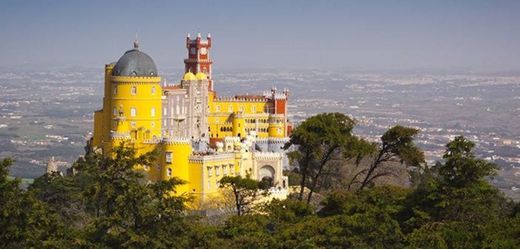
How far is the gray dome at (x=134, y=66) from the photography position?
66.3 metres

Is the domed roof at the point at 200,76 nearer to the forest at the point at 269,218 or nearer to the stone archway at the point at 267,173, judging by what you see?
the stone archway at the point at 267,173

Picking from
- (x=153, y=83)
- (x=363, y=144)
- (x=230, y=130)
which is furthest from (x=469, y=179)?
(x=230, y=130)

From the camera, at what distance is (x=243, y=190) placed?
180ft

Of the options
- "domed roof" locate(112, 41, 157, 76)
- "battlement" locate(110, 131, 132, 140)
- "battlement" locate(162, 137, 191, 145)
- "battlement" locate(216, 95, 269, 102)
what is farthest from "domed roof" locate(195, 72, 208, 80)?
"battlement" locate(162, 137, 191, 145)

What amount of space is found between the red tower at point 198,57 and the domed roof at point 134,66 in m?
17.0

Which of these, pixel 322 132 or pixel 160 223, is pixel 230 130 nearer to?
pixel 322 132

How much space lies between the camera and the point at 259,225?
42719 mm

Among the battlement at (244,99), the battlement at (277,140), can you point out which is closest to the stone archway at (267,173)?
the battlement at (277,140)

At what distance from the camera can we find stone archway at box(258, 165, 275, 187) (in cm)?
6481

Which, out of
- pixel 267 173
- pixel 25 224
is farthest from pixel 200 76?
pixel 25 224

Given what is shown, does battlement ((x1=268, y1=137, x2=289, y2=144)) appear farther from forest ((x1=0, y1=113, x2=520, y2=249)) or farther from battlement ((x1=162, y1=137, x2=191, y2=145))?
forest ((x1=0, y1=113, x2=520, y2=249))

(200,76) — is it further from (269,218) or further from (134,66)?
(269,218)

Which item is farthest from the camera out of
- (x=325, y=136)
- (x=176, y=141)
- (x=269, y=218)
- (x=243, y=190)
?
(x=176, y=141)

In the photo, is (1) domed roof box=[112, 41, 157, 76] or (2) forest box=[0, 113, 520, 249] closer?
(2) forest box=[0, 113, 520, 249]
